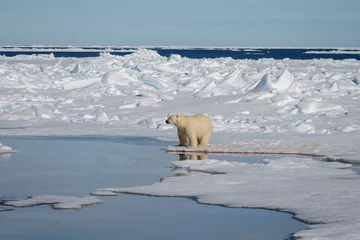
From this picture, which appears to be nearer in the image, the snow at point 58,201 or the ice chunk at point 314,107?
the snow at point 58,201

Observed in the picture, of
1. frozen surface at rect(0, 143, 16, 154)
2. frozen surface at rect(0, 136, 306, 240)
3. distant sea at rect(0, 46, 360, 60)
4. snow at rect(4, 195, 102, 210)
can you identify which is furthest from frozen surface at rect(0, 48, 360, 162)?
distant sea at rect(0, 46, 360, 60)

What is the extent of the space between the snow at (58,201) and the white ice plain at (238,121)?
0.72m

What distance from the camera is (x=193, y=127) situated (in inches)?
392

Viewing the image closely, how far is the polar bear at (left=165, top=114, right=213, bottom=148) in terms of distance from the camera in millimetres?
9930

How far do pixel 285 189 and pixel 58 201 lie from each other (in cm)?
223

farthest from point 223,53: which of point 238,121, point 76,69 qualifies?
point 238,121

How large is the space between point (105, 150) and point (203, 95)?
8252 mm

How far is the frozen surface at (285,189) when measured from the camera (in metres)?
5.67

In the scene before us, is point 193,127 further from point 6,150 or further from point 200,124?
point 6,150

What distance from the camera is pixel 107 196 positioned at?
6715 mm

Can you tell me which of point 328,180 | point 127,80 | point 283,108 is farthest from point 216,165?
point 127,80

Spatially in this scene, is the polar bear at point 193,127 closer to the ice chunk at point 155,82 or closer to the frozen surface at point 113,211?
the frozen surface at point 113,211

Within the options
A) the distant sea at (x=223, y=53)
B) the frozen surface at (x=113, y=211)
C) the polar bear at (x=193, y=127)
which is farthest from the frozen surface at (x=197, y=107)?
the distant sea at (x=223, y=53)

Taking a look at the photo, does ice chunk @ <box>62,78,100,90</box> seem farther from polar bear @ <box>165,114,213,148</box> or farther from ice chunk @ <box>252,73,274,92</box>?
polar bear @ <box>165,114,213,148</box>
